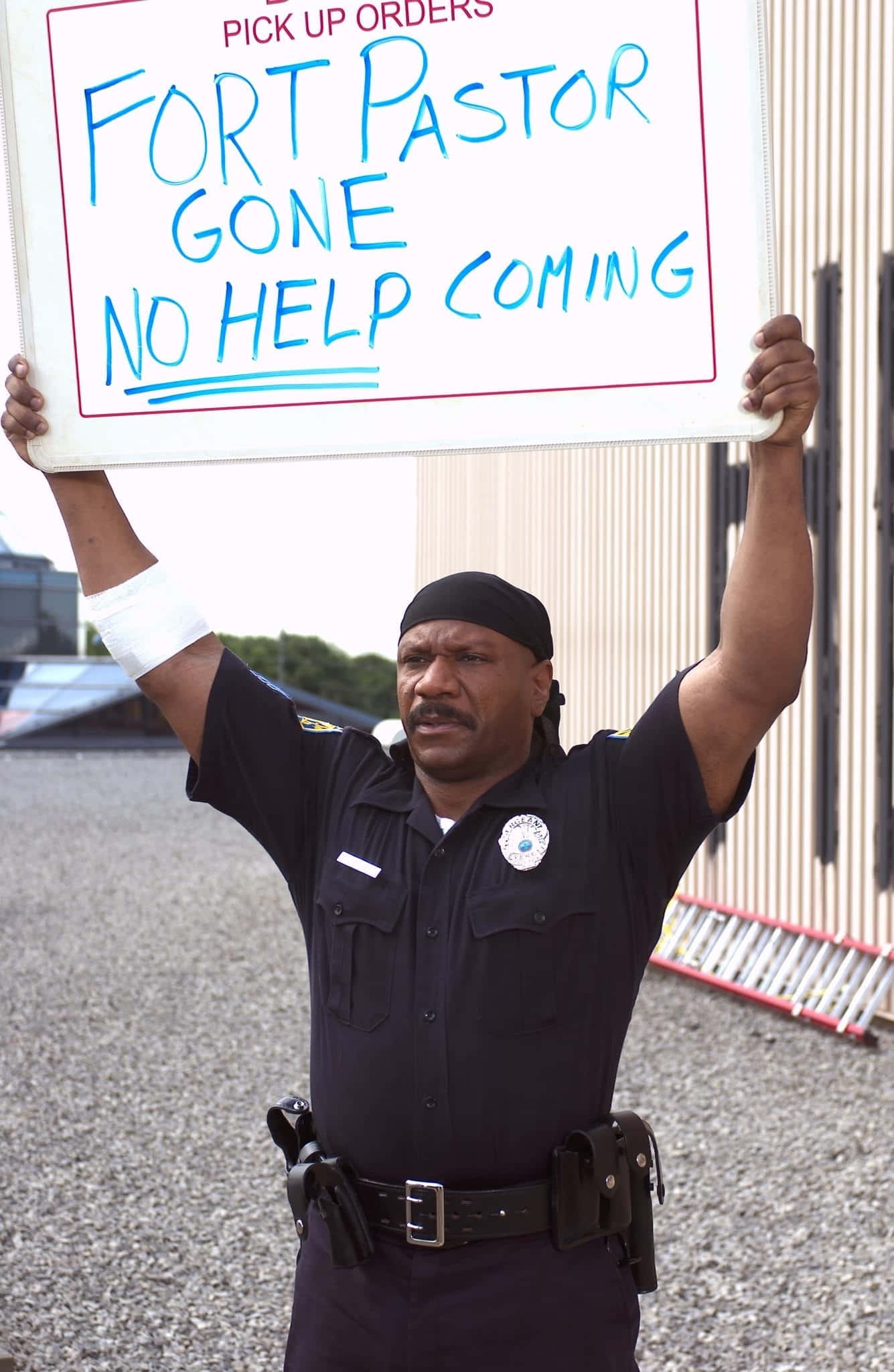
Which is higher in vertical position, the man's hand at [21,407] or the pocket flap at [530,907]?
the man's hand at [21,407]

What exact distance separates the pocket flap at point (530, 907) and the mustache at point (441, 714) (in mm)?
260

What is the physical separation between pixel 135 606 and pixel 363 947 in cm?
62

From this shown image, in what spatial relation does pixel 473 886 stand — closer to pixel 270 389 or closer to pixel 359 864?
pixel 359 864

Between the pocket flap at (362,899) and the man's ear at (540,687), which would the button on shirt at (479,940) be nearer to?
the pocket flap at (362,899)

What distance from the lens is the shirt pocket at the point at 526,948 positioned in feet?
5.98

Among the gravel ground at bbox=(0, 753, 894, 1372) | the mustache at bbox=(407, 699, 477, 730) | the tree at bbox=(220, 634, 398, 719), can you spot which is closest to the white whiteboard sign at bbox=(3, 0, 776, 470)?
the mustache at bbox=(407, 699, 477, 730)

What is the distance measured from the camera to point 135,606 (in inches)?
78.0

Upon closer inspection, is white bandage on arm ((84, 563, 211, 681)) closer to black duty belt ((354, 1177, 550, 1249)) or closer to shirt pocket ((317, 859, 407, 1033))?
shirt pocket ((317, 859, 407, 1033))

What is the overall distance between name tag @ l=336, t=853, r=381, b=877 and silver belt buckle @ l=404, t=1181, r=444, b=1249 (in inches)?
17.1

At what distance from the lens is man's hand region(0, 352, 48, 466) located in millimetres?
1912

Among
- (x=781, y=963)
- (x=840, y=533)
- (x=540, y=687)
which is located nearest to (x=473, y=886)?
(x=540, y=687)

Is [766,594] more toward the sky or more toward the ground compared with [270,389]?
more toward the ground

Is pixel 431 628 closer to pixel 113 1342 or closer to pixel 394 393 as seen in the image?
pixel 394 393

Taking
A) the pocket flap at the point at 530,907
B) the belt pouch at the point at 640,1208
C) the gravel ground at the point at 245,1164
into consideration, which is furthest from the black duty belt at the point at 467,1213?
the gravel ground at the point at 245,1164
